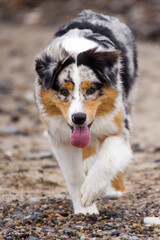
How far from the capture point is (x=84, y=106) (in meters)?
4.48

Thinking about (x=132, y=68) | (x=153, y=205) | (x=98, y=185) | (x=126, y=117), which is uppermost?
(x=132, y=68)

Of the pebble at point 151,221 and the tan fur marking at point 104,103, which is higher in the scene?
the tan fur marking at point 104,103

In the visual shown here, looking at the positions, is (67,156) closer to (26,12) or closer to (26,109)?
(26,109)

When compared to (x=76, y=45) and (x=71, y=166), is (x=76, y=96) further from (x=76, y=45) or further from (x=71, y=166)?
(x=71, y=166)

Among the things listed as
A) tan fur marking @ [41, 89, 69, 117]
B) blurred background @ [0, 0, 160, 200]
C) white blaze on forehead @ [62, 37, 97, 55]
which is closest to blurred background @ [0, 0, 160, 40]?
blurred background @ [0, 0, 160, 200]

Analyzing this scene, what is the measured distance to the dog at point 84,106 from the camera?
4.58 m

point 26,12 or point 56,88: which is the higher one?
point 26,12

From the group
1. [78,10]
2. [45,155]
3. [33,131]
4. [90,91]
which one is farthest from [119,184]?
[78,10]

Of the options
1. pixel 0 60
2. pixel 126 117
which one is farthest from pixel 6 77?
pixel 126 117

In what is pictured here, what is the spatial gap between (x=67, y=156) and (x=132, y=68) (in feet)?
5.76

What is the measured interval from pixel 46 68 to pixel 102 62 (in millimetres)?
578

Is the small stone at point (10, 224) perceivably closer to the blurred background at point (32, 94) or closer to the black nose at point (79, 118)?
the blurred background at point (32, 94)

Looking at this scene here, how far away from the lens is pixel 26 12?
19.0 m

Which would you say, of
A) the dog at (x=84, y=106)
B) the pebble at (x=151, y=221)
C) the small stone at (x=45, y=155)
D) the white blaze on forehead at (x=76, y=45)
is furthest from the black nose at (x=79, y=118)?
the small stone at (x=45, y=155)
